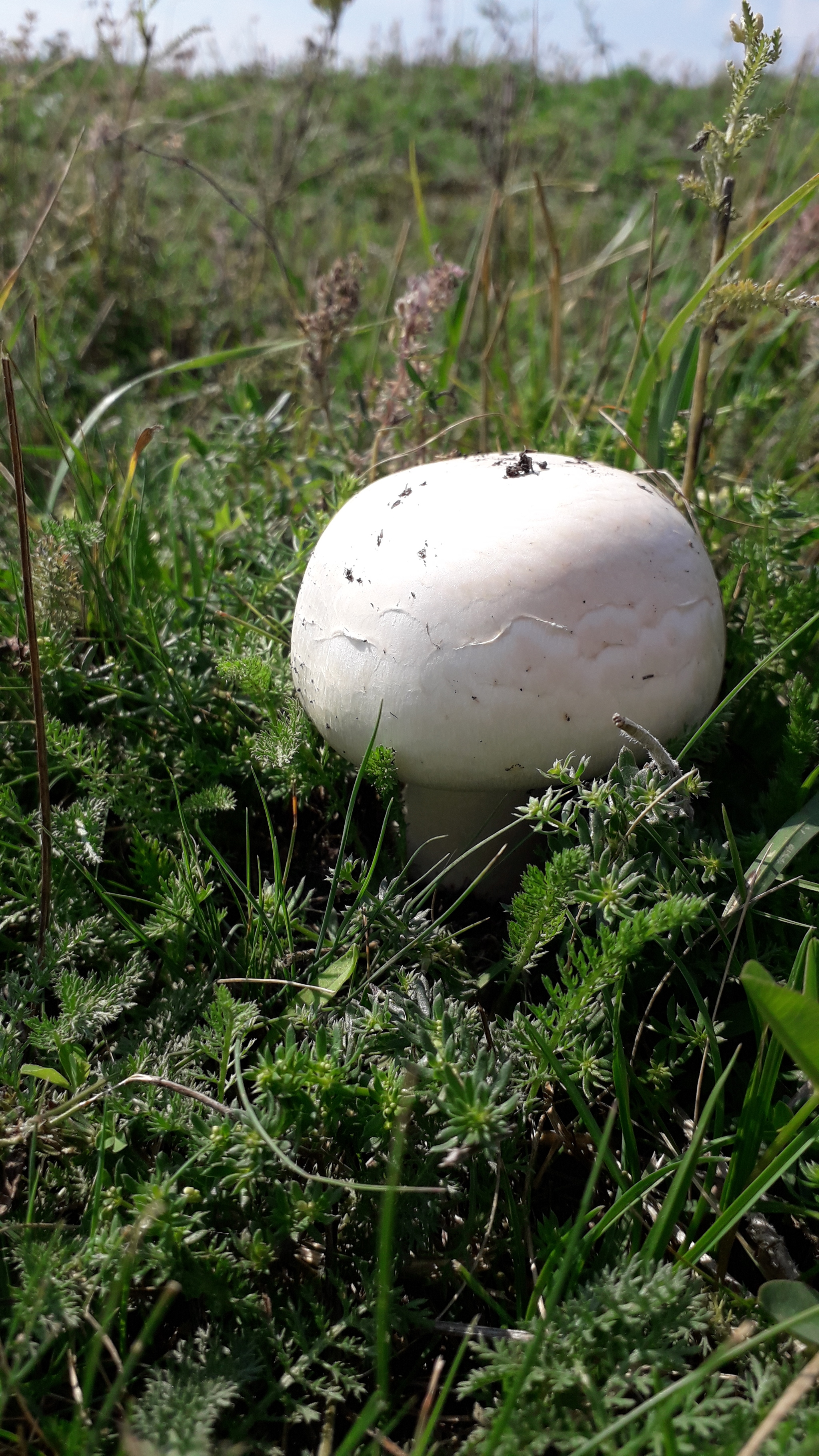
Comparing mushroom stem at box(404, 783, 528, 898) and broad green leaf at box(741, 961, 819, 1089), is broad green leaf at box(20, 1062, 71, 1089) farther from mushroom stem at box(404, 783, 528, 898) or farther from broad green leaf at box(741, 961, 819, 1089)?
broad green leaf at box(741, 961, 819, 1089)

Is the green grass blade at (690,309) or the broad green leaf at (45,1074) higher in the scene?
the green grass blade at (690,309)

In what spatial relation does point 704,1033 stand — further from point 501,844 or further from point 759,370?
point 759,370

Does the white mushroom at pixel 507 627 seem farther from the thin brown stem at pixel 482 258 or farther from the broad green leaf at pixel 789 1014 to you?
the thin brown stem at pixel 482 258

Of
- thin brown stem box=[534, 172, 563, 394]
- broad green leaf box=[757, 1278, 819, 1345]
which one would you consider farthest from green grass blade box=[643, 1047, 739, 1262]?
thin brown stem box=[534, 172, 563, 394]

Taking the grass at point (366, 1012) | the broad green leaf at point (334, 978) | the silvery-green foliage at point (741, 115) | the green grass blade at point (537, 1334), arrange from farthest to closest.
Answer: the silvery-green foliage at point (741, 115) < the broad green leaf at point (334, 978) < the grass at point (366, 1012) < the green grass blade at point (537, 1334)

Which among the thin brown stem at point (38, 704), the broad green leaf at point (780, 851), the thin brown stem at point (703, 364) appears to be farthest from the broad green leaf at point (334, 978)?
the thin brown stem at point (703, 364)

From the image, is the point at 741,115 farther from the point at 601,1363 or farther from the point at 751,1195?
the point at 601,1363
